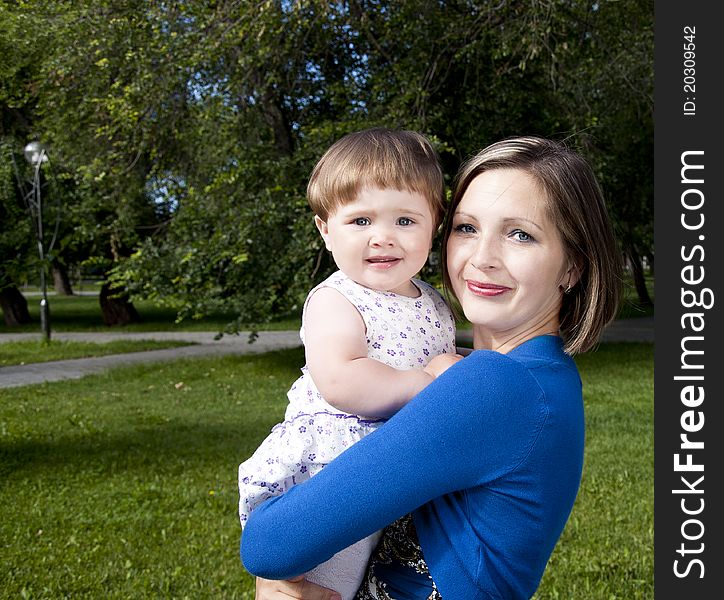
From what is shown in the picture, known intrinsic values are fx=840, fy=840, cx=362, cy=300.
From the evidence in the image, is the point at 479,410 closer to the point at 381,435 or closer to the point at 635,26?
the point at 381,435

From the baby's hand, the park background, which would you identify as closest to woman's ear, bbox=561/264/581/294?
the baby's hand

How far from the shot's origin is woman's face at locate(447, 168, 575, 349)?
1.61m

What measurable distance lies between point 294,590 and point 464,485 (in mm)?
454

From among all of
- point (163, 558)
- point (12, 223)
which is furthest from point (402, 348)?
point (12, 223)

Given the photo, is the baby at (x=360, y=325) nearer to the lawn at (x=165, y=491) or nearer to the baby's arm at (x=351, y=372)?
the baby's arm at (x=351, y=372)

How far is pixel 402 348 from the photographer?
181 cm

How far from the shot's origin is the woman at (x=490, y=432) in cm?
142

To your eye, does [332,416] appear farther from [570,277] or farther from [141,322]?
[141,322]

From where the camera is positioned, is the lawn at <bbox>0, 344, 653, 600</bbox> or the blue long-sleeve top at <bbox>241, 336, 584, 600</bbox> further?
the lawn at <bbox>0, 344, 653, 600</bbox>

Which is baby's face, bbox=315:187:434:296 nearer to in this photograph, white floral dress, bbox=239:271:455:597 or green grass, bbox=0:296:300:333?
white floral dress, bbox=239:271:455:597

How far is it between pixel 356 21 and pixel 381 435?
11438 mm

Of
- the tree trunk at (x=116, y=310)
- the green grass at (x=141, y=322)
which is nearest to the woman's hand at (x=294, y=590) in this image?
the green grass at (x=141, y=322)

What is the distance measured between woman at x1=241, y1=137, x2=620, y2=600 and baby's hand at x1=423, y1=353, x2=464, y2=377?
0.09m

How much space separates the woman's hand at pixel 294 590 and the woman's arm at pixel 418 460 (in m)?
0.21
